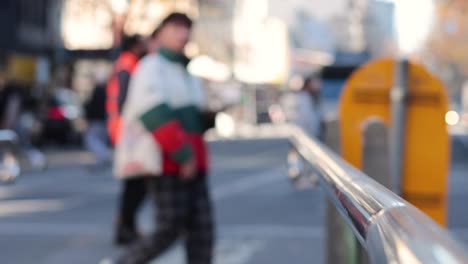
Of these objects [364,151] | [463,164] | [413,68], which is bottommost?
[463,164]

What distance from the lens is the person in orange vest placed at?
8.61 m

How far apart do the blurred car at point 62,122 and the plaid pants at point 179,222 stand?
2377 centimetres

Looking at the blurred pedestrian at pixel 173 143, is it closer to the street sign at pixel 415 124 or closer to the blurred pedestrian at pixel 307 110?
the street sign at pixel 415 124

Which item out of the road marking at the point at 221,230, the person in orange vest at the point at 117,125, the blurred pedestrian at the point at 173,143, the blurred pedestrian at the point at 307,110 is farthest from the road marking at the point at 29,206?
the blurred pedestrian at the point at 173,143

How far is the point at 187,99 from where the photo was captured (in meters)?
5.94

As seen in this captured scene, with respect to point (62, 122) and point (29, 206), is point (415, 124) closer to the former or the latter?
point (29, 206)

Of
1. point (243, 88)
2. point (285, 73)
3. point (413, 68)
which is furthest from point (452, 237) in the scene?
point (285, 73)

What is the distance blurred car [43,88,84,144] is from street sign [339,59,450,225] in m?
23.3

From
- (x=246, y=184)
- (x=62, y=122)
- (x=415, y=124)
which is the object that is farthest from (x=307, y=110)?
(x=62, y=122)

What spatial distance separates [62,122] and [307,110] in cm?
1481

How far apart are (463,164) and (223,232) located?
1398cm

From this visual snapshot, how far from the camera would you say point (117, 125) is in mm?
8609

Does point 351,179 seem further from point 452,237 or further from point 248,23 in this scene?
point 248,23

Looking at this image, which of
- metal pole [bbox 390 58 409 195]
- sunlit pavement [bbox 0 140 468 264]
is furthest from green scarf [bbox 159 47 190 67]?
sunlit pavement [bbox 0 140 468 264]
